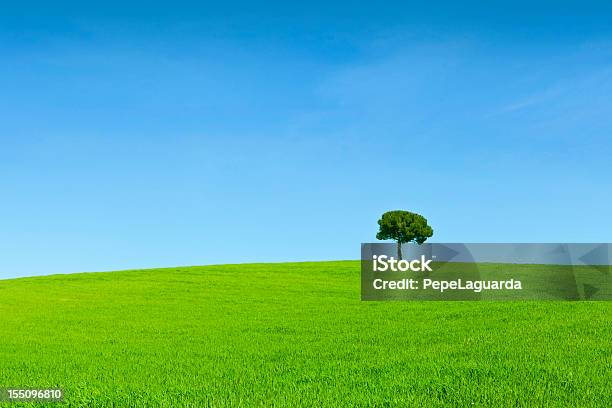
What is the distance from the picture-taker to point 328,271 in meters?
55.9

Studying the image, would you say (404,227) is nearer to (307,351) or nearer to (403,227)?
(403,227)

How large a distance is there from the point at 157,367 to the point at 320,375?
4.54 metres

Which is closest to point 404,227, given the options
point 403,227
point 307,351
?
point 403,227

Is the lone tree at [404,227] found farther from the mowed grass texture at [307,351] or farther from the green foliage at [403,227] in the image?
the mowed grass texture at [307,351]

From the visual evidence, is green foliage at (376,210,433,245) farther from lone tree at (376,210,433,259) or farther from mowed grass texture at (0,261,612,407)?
mowed grass texture at (0,261,612,407)

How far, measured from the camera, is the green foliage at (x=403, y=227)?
234ft

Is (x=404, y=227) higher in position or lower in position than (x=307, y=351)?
higher

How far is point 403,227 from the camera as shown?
234 ft

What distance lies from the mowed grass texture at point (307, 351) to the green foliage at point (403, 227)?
36663 millimetres

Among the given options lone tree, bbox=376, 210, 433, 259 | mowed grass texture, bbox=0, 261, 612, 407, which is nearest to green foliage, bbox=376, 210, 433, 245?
lone tree, bbox=376, 210, 433, 259

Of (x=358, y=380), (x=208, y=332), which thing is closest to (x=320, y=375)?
(x=358, y=380)

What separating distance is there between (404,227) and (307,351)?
179ft

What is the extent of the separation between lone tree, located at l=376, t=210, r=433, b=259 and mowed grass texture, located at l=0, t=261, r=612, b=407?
120 ft

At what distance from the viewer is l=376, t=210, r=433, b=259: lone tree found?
71.4 metres
